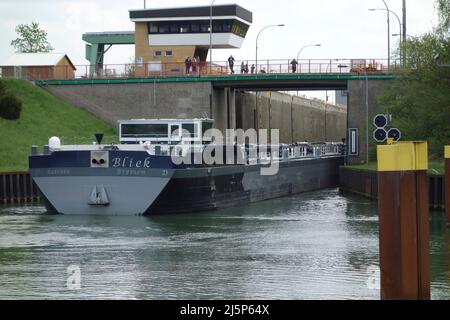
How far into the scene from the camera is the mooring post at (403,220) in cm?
1558

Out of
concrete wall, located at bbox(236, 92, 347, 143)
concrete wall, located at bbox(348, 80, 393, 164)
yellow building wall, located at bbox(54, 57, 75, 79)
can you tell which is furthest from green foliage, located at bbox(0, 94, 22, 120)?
concrete wall, located at bbox(348, 80, 393, 164)

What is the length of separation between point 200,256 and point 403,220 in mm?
13153

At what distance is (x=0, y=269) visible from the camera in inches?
1026

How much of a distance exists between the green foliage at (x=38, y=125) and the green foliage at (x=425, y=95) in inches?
712

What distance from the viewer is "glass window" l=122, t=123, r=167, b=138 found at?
44594 mm

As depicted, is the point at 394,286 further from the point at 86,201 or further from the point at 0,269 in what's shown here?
the point at 86,201

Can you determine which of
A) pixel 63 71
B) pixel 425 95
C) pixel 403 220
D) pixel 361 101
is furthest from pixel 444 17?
pixel 403 220

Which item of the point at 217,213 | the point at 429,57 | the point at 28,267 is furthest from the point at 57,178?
Result: the point at 429,57

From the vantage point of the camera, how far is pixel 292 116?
9825cm

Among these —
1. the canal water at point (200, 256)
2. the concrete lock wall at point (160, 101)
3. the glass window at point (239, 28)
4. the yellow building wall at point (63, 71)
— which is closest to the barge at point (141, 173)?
the canal water at point (200, 256)

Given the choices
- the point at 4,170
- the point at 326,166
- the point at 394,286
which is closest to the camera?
the point at 394,286

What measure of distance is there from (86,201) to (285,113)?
188 feet

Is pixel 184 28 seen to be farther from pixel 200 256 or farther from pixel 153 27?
pixel 200 256

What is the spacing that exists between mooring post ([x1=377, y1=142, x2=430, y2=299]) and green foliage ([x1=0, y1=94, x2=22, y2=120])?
166 ft
